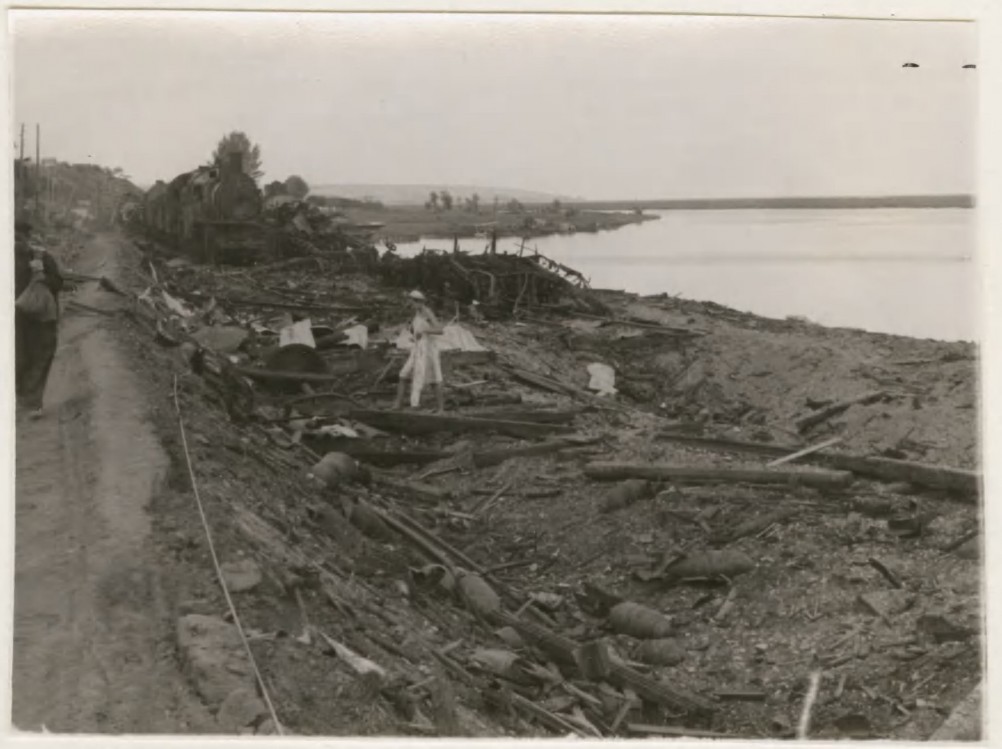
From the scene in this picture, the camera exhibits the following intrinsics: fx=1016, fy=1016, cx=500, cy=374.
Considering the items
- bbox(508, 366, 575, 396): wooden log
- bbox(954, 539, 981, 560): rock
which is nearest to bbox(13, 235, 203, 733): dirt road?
bbox(508, 366, 575, 396): wooden log

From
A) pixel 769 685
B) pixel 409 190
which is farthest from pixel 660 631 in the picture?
pixel 409 190

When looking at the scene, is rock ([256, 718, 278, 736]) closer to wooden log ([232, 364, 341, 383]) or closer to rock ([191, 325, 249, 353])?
wooden log ([232, 364, 341, 383])

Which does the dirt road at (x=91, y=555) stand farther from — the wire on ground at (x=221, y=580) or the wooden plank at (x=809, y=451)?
the wooden plank at (x=809, y=451)

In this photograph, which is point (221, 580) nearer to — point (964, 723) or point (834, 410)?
point (834, 410)

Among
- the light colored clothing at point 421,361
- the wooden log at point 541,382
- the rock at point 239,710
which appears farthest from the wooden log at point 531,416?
the rock at point 239,710

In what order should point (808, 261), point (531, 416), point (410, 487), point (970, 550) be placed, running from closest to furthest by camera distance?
point (970, 550)
point (808, 261)
point (410, 487)
point (531, 416)

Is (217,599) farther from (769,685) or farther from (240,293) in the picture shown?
(769,685)

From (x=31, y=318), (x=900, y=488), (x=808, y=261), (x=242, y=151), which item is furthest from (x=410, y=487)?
(x=900, y=488)
